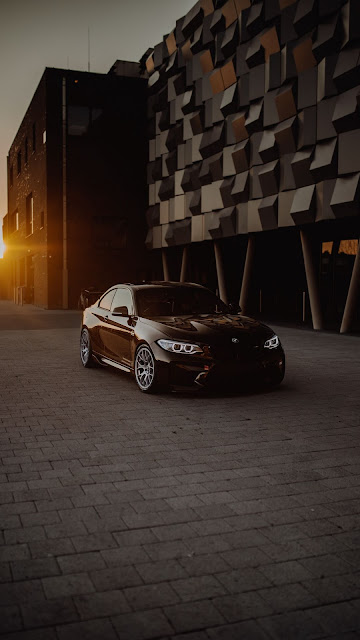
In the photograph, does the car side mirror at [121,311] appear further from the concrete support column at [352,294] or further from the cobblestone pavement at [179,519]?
the concrete support column at [352,294]

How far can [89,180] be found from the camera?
35.4 m

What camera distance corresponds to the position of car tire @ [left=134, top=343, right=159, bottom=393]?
8680 millimetres

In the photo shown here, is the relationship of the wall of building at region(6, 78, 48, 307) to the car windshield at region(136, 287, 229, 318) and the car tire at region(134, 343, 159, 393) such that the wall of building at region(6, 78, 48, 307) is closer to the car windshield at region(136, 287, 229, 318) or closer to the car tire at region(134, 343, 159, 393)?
the car windshield at region(136, 287, 229, 318)

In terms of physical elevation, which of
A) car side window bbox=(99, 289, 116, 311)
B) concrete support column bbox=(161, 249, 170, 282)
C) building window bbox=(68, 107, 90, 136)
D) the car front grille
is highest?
building window bbox=(68, 107, 90, 136)

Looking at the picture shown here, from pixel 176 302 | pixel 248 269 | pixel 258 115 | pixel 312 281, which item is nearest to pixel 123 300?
pixel 176 302

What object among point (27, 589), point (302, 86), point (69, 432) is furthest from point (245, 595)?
point (302, 86)

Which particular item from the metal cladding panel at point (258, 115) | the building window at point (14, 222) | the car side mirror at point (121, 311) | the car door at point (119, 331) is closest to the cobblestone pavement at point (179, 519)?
the car door at point (119, 331)

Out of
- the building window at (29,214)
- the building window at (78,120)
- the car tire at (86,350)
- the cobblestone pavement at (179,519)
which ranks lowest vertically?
the cobblestone pavement at (179,519)

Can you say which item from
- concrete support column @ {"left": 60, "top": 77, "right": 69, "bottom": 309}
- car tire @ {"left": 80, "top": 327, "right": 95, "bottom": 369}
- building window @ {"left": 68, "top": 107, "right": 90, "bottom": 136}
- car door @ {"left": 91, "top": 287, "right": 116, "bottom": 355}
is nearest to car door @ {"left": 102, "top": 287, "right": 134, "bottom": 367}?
car door @ {"left": 91, "top": 287, "right": 116, "bottom": 355}

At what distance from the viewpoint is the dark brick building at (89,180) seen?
3484 cm

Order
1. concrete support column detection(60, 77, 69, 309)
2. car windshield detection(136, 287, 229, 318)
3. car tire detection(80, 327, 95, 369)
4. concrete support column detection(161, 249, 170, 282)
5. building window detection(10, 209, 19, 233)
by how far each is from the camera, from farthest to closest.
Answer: building window detection(10, 209, 19, 233)
concrete support column detection(60, 77, 69, 309)
concrete support column detection(161, 249, 170, 282)
car tire detection(80, 327, 95, 369)
car windshield detection(136, 287, 229, 318)

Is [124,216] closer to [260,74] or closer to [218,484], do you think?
[260,74]

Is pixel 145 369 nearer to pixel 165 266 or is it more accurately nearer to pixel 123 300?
pixel 123 300

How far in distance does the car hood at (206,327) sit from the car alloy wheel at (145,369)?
1.26 ft
